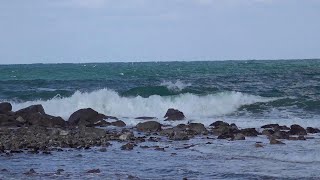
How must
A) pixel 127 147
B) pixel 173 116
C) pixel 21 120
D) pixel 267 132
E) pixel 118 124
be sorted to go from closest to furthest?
pixel 127 147 → pixel 267 132 → pixel 21 120 → pixel 118 124 → pixel 173 116

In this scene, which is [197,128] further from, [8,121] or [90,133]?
[8,121]

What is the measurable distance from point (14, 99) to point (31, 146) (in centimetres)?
1805

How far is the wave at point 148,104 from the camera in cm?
2920

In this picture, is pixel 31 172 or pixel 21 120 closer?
pixel 31 172

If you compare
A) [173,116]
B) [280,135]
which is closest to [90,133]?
[280,135]

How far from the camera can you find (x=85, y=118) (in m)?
23.6

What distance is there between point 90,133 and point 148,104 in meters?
11.5

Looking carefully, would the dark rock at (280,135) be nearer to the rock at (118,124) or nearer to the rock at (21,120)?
the rock at (118,124)

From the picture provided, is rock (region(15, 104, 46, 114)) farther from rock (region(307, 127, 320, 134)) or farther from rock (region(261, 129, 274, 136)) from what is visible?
rock (region(307, 127, 320, 134))

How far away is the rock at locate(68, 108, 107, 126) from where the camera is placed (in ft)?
76.2

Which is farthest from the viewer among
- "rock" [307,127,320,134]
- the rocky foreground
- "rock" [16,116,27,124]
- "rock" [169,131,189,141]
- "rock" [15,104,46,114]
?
"rock" [15,104,46,114]

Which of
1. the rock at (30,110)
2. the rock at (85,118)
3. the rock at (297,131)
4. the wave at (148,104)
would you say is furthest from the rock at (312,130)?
the rock at (30,110)

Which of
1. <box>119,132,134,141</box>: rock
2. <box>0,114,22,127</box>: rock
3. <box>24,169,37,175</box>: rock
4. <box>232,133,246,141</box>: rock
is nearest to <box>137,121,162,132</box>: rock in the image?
<box>119,132,134,141</box>: rock

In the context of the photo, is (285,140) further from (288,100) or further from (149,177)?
(288,100)
